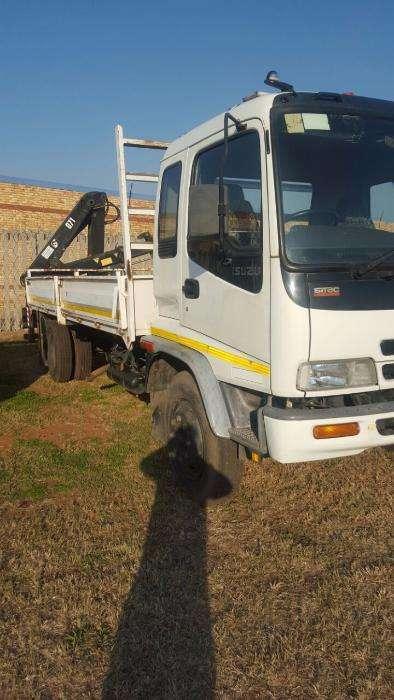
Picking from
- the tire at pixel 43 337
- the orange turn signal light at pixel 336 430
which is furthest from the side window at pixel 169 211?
the tire at pixel 43 337

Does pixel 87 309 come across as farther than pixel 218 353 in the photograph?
Yes

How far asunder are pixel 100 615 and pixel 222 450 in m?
1.34

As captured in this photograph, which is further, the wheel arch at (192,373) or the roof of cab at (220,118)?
the wheel arch at (192,373)

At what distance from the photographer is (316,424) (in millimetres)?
3072

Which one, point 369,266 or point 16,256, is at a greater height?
point 16,256

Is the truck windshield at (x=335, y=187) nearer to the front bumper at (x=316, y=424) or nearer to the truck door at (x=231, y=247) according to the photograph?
the truck door at (x=231, y=247)

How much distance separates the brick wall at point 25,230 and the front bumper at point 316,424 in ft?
8.51

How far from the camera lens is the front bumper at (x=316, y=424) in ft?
10.0

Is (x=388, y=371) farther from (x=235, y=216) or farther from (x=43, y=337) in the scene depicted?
(x=43, y=337)

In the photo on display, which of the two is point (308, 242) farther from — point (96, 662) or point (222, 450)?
point (96, 662)

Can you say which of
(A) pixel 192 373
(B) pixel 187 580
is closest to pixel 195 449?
(A) pixel 192 373

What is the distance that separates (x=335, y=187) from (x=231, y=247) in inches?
30.0

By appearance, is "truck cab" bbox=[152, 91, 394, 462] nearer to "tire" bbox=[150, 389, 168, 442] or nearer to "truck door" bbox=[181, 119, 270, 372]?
"truck door" bbox=[181, 119, 270, 372]

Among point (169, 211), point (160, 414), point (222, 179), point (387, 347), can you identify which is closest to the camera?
point (387, 347)
